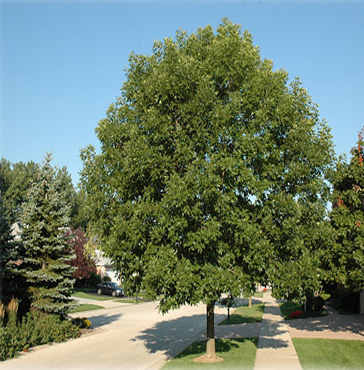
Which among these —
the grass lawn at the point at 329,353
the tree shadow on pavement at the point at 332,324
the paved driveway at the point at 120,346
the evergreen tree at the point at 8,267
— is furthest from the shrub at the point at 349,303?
the evergreen tree at the point at 8,267

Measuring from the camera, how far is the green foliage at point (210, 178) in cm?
1074

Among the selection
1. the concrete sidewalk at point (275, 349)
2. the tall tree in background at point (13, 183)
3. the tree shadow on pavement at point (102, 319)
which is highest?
the tall tree in background at point (13, 183)

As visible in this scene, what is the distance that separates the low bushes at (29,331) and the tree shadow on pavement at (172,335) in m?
3.33

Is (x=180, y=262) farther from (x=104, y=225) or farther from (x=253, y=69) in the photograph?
(x=253, y=69)

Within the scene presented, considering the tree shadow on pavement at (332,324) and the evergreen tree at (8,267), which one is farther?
the tree shadow on pavement at (332,324)

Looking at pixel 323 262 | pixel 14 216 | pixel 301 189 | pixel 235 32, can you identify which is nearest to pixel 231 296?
pixel 301 189

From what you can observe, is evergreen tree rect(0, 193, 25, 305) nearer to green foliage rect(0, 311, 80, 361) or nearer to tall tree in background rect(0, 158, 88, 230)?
green foliage rect(0, 311, 80, 361)

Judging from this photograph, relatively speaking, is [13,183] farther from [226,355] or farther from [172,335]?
[226,355]

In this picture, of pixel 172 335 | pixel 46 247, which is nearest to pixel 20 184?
pixel 46 247

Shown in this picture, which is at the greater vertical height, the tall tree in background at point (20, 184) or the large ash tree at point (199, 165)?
the tall tree in background at point (20, 184)

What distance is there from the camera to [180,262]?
10969 mm

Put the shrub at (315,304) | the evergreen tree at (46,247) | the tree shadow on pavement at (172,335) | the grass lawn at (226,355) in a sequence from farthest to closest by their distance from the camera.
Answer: the shrub at (315,304) → the evergreen tree at (46,247) → the tree shadow on pavement at (172,335) → the grass lawn at (226,355)

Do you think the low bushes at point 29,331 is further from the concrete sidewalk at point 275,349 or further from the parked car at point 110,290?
the parked car at point 110,290

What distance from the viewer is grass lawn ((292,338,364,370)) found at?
40.8 ft
